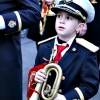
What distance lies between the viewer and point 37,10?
2061mm

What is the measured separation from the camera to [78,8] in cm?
208

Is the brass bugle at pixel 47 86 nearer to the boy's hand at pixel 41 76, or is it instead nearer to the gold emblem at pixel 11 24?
the boy's hand at pixel 41 76

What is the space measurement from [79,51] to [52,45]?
0.63 ft

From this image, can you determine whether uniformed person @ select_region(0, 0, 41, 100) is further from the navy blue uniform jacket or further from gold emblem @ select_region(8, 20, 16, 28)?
the navy blue uniform jacket

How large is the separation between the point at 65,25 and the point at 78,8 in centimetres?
15

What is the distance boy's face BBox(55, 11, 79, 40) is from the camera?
6.65 ft

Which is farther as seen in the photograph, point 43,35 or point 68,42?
point 43,35

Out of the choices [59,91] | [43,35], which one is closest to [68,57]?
[59,91]

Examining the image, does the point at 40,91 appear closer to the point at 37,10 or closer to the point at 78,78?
the point at 78,78

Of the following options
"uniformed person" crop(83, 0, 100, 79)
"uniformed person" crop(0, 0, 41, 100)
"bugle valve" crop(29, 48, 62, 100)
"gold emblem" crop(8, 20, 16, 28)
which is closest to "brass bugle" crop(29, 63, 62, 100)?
"bugle valve" crop(29, 48, 62, 100)

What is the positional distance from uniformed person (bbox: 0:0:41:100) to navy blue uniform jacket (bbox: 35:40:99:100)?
25cm

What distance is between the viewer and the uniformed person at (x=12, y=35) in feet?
6.42

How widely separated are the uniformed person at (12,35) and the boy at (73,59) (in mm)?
152

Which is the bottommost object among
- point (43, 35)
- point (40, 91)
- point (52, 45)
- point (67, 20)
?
point (43, 35)
